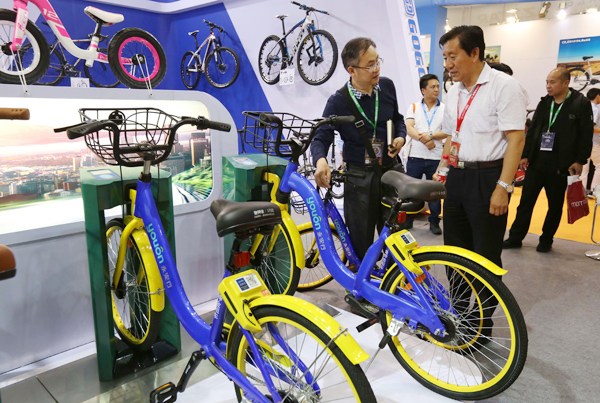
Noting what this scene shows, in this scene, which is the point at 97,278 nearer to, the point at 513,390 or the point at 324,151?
the point at 324,151

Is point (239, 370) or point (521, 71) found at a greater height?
point (521, 71)

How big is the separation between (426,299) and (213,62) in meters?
6.90

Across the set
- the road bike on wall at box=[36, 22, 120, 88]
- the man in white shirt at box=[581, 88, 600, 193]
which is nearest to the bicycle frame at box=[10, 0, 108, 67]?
the road bike on wall at box=[36, 22, 120, 88]

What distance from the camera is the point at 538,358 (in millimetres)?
2549

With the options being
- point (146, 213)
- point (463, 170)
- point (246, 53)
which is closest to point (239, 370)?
point (146, 213)

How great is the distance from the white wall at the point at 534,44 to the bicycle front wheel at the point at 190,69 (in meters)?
6.19

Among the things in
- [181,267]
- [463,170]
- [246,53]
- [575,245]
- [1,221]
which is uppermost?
[246,53]

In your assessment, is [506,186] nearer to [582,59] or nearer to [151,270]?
[151,270]

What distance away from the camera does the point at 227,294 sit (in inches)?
61.2

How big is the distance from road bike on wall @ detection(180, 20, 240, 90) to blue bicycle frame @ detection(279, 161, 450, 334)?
545 centimetres

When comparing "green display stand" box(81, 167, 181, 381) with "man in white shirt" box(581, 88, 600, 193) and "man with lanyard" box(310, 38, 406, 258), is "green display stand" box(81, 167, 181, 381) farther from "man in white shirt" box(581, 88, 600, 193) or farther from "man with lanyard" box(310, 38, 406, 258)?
"man in white shirt" box(581, 88, 600, 193)

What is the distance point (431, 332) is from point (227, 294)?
99cm

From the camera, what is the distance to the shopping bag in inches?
165

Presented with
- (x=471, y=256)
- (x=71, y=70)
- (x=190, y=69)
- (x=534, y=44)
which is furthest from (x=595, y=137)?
(x=71, y=70)
